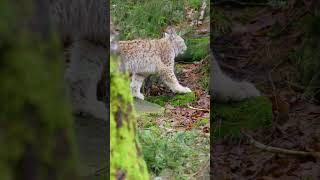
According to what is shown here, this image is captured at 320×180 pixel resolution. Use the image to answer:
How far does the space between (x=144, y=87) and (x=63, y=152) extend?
4.20 ft

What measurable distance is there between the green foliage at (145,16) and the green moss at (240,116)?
403 mm

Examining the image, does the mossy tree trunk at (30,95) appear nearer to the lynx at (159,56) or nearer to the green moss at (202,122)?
the lynx at (159,56)

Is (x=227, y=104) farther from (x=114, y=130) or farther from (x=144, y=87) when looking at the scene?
(x=114, y=130)

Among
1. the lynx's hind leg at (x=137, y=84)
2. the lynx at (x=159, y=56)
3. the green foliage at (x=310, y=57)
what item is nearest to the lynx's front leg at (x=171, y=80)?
the lynx at (x=159, y=56)

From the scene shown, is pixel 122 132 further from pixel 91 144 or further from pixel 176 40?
pixel 176 40

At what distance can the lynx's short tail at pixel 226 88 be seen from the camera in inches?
93.0

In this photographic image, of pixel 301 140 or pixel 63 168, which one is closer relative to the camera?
pixel 63 168

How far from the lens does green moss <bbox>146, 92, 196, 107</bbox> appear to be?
2.24m

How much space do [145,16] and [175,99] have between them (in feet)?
1.11

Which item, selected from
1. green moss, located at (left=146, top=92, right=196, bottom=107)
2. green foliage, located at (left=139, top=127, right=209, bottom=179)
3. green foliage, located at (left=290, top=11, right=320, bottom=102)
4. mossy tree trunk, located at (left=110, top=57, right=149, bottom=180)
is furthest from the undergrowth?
mossy tree trunk, located at (left=110, top=57, right=149, bottom=180)

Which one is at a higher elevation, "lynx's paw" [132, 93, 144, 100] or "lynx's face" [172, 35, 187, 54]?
"lynx's face" [172, 35, 187, 54]

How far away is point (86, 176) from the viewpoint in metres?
1.01

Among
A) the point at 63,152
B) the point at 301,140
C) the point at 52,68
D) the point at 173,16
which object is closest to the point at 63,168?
the point at 63,152

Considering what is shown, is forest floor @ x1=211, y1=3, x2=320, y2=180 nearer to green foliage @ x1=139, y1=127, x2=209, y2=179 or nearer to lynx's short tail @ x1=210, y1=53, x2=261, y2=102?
lynx's short tail @ x1=210, y1=53, x2=261, y2=102
